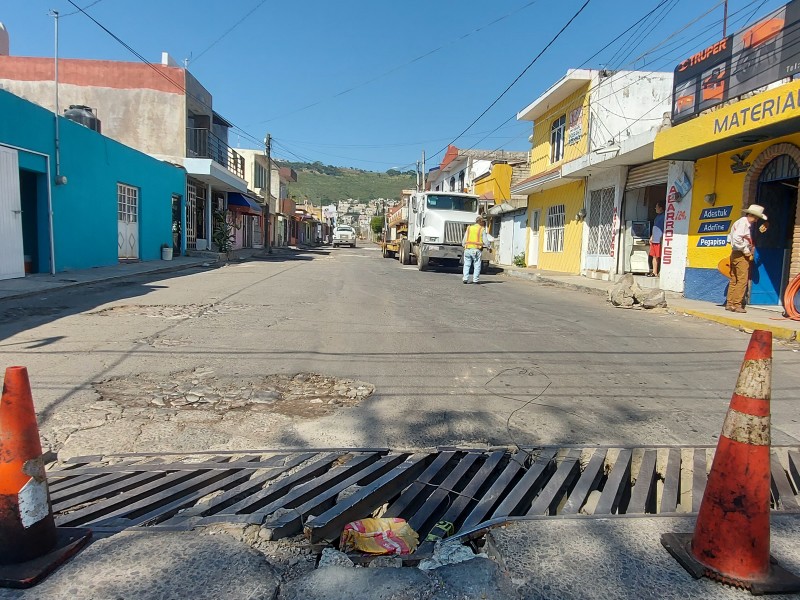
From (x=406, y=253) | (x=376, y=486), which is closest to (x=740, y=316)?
(x=376, y=486)

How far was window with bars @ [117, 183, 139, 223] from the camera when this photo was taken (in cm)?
1632

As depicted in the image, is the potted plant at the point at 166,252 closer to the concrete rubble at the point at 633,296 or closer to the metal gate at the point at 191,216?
the metal gate at the point at 191,216

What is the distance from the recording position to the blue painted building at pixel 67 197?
10.5 meters

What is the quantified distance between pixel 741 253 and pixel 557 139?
12642 millimetres

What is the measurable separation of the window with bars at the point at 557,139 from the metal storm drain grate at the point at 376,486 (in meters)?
17.9

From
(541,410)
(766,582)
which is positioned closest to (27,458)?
(766,582)

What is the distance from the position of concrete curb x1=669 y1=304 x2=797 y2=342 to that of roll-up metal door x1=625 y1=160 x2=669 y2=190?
4.83 metres

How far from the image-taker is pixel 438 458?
3.19 metres

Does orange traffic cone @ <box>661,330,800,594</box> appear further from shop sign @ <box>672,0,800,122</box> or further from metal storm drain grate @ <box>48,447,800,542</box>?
shop sign @ <box>672,0,800,122</box>

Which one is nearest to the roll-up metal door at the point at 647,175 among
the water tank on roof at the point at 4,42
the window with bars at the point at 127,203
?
the window with bars at the point at 127,203

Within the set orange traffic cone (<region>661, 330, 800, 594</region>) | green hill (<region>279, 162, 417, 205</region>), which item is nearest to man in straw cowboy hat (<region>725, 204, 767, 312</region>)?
orange traffic cone (<region>661, 330, 800, 594</region>)

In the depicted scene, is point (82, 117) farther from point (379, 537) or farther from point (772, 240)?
point (772, 240)

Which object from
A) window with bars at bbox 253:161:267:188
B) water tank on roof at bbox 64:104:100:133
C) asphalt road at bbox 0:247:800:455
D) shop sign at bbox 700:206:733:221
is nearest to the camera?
asphalt road at bbox 0:247:800:455

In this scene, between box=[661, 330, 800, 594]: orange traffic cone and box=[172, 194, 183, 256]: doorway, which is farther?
box=[172, 194, 183, 256]: doorway
